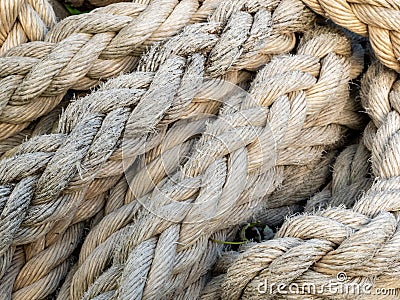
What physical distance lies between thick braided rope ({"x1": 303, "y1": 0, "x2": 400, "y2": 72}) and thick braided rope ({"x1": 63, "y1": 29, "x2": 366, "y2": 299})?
7 centimetres

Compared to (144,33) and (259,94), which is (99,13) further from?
(259,94)

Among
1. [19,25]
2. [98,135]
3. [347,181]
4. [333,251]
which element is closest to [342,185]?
[347,181]

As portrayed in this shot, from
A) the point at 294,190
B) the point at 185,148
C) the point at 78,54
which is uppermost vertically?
the point at 78,54

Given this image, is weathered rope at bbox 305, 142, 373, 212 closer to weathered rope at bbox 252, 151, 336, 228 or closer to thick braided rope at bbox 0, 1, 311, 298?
weathered rope at bbox 252, 151, 336, 228

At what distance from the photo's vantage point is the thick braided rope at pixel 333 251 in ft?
3.35

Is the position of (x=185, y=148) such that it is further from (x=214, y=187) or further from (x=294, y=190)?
(x=294, y=190)

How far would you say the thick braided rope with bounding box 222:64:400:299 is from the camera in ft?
3.35

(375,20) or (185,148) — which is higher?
(375,20)

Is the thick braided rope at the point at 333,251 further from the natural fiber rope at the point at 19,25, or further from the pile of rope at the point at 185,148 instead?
the natural fiber rope at the point at 19,25

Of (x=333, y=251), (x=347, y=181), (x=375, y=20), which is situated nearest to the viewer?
(x=333, y=251)

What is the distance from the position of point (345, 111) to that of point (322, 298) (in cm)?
45

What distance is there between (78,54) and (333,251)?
58 centimetres

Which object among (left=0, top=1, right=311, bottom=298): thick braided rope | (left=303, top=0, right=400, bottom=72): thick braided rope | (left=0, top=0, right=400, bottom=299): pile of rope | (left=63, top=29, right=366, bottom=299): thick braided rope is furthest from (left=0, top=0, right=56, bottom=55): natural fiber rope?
(left=303, top=0, right=400, bottom=72): thick braided rope

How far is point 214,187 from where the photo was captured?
110 centimetres
